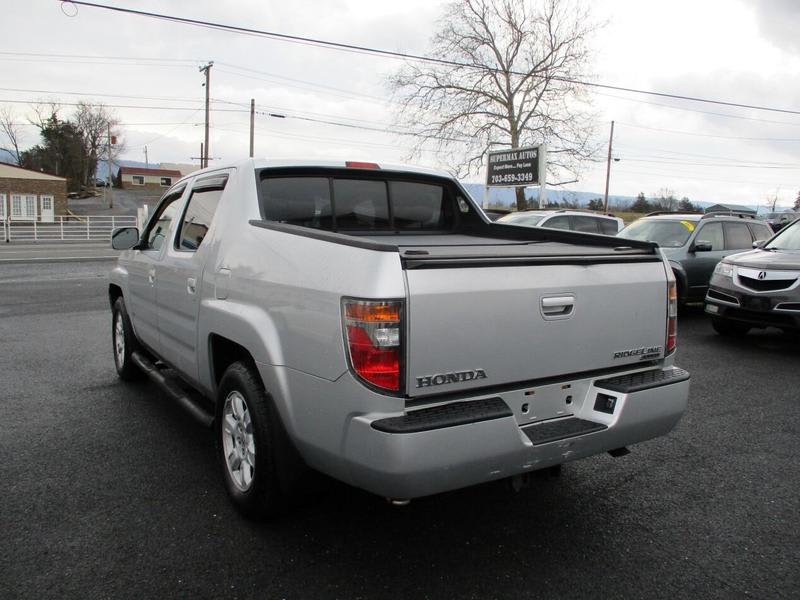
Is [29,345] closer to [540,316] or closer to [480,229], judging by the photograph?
[480,229]

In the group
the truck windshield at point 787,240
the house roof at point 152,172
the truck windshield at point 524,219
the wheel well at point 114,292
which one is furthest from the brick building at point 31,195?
the truck windshield at point 787,240

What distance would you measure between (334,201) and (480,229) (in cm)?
122

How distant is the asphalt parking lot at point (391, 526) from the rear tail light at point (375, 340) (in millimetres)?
969

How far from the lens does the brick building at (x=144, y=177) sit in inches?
3932

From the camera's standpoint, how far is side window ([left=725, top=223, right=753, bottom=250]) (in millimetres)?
11109

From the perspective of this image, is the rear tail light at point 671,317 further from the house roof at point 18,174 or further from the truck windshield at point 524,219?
the house roof at point 18,174

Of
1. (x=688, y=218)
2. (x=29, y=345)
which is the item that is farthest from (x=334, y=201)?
(x=688, y=218)

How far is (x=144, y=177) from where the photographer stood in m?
101

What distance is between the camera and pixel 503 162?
86.0 ft

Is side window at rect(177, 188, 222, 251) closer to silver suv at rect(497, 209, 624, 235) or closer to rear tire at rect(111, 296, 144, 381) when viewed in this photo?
rear tire at rect(111, 296, 144, 381)

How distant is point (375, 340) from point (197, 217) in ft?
7.41

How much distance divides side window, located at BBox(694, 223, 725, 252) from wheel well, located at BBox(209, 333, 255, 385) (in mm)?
9394

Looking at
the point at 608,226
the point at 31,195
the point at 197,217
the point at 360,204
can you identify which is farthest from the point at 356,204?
the point at 31,195

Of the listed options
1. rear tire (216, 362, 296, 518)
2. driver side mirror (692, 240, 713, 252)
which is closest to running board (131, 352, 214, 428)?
rear tire (216, 362, 296, 518)
